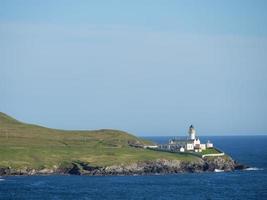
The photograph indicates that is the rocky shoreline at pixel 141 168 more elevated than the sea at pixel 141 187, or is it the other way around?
the rocky shoreline at pixel 141 168

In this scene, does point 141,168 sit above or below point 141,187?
above

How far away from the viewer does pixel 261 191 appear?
143m

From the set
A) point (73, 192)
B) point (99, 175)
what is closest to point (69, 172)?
point (99, 175)

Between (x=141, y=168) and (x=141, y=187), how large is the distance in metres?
41.0

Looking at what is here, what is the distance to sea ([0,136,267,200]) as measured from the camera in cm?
13300

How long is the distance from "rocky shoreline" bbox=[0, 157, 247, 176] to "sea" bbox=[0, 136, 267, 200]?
7.78m

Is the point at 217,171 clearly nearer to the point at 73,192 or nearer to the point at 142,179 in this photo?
the point at 142,179

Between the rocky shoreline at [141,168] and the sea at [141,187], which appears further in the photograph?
the rocky shoreline at [141,168]

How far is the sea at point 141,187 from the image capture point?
133000 mm

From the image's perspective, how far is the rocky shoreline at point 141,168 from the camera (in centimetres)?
18138

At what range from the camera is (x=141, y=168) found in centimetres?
18762

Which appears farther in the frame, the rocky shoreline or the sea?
the rocky shoreline

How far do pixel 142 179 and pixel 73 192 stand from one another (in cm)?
3148

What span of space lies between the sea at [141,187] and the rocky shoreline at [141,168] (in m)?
7.78
